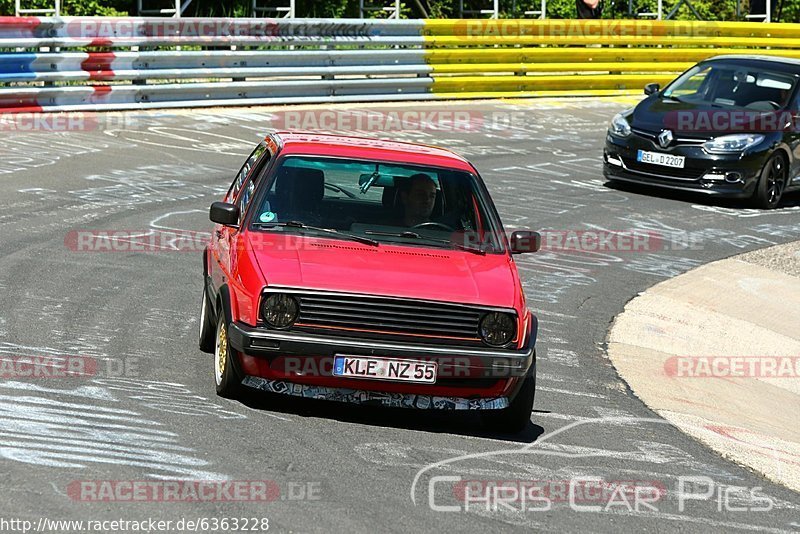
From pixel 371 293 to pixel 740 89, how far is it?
38.5ft

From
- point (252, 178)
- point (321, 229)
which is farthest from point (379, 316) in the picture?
point (252, 178)

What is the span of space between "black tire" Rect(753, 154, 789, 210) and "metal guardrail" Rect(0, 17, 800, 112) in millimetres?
7569

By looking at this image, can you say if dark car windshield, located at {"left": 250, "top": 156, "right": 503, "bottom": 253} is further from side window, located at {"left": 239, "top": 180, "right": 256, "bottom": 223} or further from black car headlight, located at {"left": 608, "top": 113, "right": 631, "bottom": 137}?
black car headlight, located at {"left": 608, "top": 113, "right": 631, "bottom": 137}

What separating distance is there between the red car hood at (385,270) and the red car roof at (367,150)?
0.78 m

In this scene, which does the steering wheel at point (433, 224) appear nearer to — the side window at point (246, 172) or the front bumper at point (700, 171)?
the side window at point (246, 172)

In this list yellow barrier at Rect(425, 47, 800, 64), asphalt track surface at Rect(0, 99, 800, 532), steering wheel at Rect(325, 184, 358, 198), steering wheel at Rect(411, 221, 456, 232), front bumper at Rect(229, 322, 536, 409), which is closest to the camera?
asphalt track surface at Rect(0, 99, 800, 532)

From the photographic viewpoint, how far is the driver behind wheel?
26.6 ft

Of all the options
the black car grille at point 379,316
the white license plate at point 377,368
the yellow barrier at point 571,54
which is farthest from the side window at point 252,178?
the yellow barrier at point 571,54

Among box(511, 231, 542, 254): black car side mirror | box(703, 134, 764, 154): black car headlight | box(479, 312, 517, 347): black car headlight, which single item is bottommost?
box(479, 312, 517, 347): black car headlight

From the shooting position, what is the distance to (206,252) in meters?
8.80

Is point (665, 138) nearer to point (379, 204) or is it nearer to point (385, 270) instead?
point (379, 204)

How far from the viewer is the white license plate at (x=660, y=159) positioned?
16.4 metres

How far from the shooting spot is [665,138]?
16.4m

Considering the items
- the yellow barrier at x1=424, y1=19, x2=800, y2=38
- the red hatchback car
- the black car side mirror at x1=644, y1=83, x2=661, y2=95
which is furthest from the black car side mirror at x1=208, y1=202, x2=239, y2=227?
the yellow barrier at x1=424, y1=19, x2=800, y2=38
